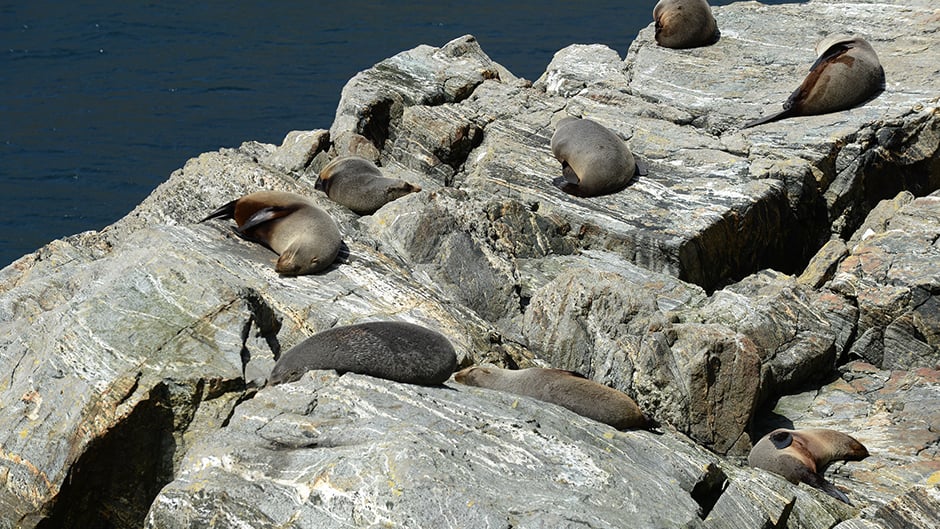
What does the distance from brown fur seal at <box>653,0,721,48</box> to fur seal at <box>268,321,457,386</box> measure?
310 inches

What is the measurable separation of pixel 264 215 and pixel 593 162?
335 cm

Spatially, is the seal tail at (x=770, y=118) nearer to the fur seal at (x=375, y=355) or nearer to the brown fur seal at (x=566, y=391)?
the brown fur seal at (x=566, y=391)

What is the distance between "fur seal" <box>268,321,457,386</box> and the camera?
5.73 m

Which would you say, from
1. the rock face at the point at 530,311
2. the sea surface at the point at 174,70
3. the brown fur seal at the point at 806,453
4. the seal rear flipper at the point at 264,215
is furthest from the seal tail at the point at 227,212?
the sea surface at the point at 174,70

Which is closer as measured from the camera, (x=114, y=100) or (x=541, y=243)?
(x=541, y=243)

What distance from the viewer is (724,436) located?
706 centimetres

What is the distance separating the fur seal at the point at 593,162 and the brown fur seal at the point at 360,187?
5.03 ft

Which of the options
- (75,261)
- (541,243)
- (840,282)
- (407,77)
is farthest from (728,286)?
(75,261)

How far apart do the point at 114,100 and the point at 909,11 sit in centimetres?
1835

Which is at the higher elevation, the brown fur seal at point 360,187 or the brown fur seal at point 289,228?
the brown fur seal at point 289,228

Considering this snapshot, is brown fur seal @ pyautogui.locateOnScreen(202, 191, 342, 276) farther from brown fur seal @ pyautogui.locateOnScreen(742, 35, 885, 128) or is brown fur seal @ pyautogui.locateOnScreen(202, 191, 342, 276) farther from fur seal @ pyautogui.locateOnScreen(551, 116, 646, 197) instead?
brown fur seal @ pyautogui.locateOnScreen(742, 35, 885, 128)

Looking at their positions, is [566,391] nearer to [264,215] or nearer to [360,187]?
[264,215]

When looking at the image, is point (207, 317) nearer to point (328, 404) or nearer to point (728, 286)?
point (328, 404)

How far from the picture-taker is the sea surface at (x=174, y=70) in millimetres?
21328
